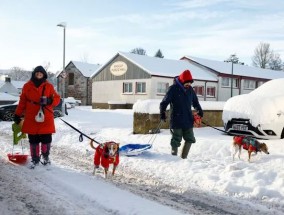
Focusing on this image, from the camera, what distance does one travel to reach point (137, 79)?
32.0 metres

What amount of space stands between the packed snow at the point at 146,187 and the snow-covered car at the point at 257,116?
3.71 ft

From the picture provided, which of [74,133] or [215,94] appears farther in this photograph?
[215,94]

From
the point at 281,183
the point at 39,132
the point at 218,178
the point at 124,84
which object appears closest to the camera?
the point at 281,183

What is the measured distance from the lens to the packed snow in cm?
451

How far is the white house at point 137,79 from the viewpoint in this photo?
101ft

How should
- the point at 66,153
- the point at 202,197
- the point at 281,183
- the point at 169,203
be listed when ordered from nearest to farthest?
the point at 169,203 → the point at 202,197 → the point at 281,183 → the point at 66,153

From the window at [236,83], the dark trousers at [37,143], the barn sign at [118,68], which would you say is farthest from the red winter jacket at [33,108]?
the window at [236,83]

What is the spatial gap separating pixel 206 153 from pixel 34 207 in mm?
5373

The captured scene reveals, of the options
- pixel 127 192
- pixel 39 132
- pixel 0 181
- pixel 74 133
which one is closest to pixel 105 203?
pixel 127 192

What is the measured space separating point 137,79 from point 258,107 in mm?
22542

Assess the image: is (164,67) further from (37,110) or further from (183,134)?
(37,110)

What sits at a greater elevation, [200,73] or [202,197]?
[200,73]

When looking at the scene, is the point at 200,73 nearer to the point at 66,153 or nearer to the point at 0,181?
the point at 66,153

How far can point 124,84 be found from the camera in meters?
34.0
